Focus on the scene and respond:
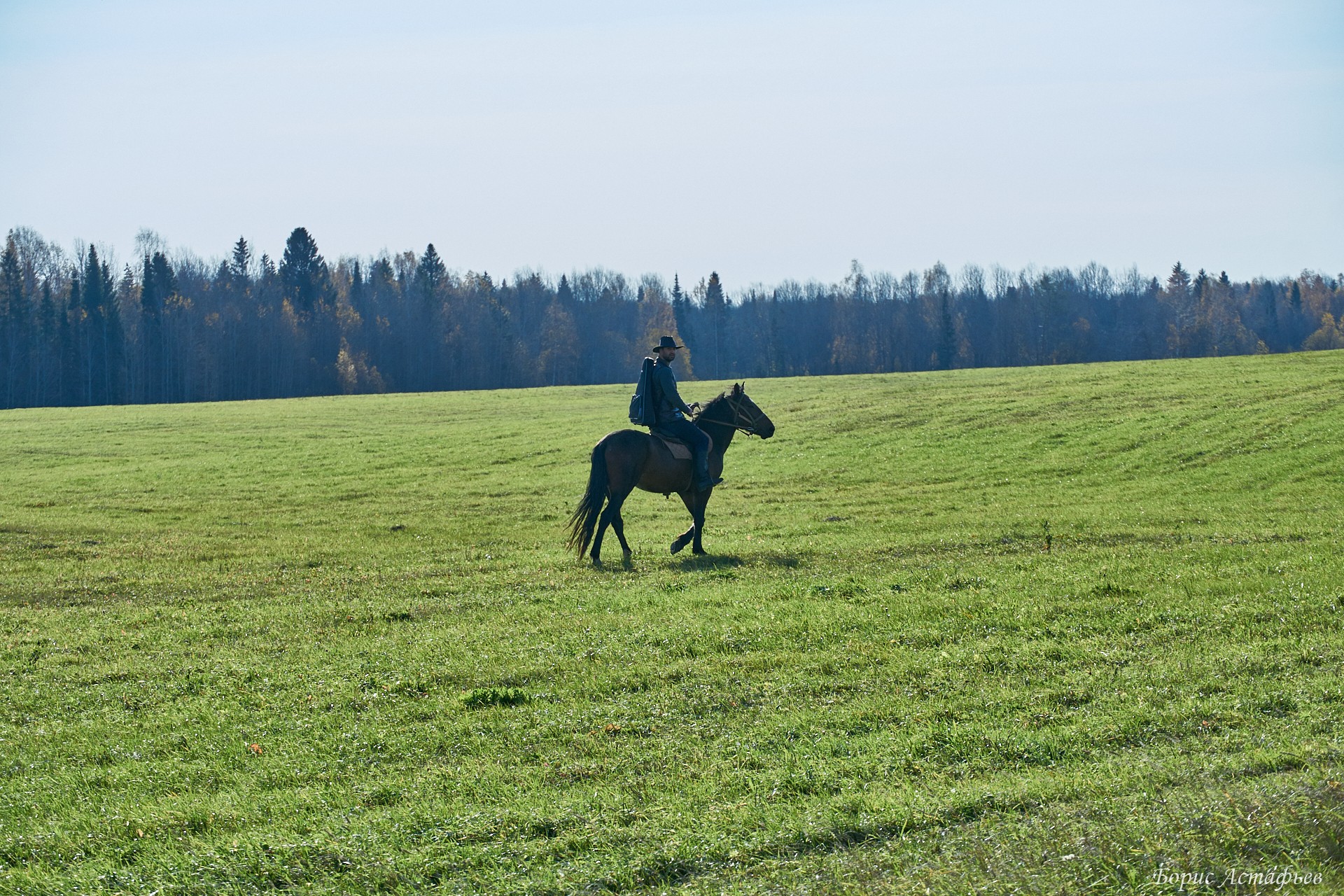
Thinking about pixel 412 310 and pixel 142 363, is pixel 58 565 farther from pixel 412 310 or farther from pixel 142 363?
pixel 412 310

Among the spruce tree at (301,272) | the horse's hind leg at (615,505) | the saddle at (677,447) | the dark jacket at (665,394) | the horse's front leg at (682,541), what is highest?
the spruce tree at (301,272)

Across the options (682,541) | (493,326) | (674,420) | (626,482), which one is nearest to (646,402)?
(674,420)

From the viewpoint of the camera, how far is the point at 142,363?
10825 centimetres

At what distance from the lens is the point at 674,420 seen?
18016 mm

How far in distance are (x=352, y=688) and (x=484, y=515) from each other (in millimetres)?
16304

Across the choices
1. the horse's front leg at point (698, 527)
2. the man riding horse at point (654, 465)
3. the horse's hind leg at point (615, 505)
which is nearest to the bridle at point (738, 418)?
the man riding horse at point (654, 465)

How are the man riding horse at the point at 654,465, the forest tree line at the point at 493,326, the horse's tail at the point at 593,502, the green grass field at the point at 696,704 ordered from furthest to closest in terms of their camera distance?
the forest tree line at the point at 493,326, the man riding horse at the point at 654,465, the horse's tail at the point at 593,502, the green grass field at the point at 696,704

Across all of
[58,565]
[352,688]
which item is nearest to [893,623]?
[352,688]

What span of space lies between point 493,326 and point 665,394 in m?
115

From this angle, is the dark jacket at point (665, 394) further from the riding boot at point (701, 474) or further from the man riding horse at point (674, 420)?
the riding boot at point (701, 474)

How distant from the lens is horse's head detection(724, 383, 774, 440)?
19.2m

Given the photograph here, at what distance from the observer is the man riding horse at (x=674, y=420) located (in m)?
17.6

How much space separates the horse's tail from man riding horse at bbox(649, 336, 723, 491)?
4.01 ft

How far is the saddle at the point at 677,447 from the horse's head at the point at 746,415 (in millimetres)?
1387
